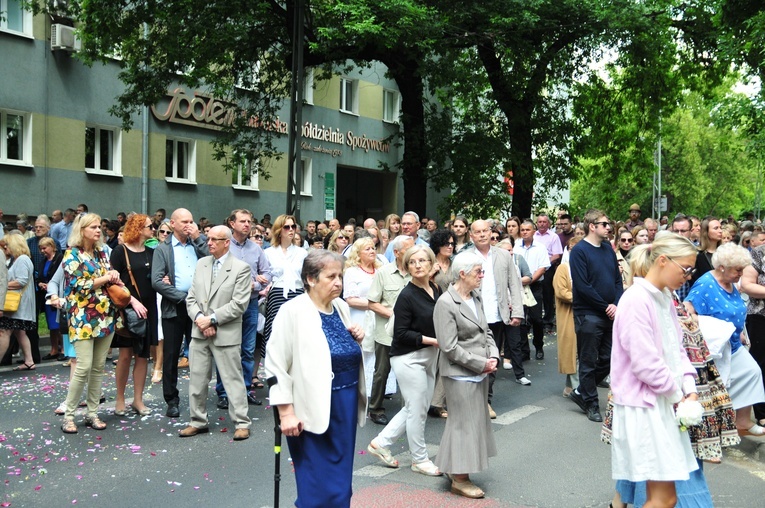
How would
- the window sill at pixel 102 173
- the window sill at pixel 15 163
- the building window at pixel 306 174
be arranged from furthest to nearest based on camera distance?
the building window at pixel 306 174
the window sill at pixel 102 173
the window sill at pixel 15 163

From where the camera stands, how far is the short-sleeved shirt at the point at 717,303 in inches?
290

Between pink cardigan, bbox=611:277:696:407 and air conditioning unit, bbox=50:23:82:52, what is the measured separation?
20.9 metres

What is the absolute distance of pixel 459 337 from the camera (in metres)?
6.67

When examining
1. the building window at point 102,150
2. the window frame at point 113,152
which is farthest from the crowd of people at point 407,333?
the building window at point 102,150

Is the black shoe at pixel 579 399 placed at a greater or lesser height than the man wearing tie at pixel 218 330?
lesser

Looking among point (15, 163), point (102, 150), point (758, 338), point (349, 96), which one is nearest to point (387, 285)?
point (758, 338)

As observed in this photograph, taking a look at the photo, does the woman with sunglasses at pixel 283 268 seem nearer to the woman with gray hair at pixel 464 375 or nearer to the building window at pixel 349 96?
the woman with gray hair at pixel 464 375

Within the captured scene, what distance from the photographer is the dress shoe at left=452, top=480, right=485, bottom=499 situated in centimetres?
634

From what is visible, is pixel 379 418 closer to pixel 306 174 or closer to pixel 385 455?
pixel 385 455

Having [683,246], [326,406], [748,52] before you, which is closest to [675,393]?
[683,246]

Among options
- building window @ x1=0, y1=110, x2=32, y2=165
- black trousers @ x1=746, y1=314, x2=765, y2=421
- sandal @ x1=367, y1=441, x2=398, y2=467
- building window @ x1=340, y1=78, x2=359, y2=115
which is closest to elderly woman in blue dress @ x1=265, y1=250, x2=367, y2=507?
sandal @ x1=367, y1=441, x2=398, y2=467

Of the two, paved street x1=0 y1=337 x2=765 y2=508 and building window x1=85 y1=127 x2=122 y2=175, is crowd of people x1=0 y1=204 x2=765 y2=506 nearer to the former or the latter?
paved street x1=0 y1=337 x2=765 y2=508

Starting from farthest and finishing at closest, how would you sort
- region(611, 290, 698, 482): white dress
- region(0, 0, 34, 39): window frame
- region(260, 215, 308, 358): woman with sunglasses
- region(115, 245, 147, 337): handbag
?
region(0, 0, 34, 39): window frame → region(260, 215, 308, 358): woman with sunglasses → region(115, 245, 147, 337): handbag → region(611, 290, 698, 482): white dress

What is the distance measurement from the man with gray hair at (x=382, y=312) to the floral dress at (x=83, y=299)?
2594mm
